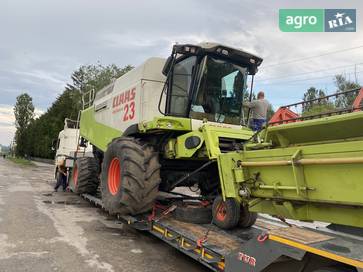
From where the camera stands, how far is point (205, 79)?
673 cm

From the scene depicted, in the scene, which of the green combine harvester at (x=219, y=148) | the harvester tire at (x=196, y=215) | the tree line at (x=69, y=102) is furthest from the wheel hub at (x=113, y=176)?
the tree line at (x=69, y=102)

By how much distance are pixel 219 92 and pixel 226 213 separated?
7.22ft

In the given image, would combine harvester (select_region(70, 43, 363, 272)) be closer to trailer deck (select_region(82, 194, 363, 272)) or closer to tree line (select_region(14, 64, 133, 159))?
trailer deck (select_region(82, 194, 363, 272))

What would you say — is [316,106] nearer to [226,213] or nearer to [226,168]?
[226,168]

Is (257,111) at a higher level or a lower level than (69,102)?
lower

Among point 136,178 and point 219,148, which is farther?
point 136,178

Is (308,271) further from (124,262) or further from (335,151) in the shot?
(124,262)

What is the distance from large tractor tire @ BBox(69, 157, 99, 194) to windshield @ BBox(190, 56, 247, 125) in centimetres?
524

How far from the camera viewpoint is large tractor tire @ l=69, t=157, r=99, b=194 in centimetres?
1095

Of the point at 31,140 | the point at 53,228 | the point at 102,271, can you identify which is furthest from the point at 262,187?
the point at 31,140

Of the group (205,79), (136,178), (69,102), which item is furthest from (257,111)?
(69,102)

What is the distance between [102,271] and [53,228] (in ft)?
8.94

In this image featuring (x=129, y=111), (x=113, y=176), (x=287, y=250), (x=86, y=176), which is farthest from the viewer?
(x=86, y=176)

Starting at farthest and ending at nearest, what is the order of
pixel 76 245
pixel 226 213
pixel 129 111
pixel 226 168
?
1. pixel 129 111
2. pixel 76 245
3. pixel 226 213
4. pixel 226 168
